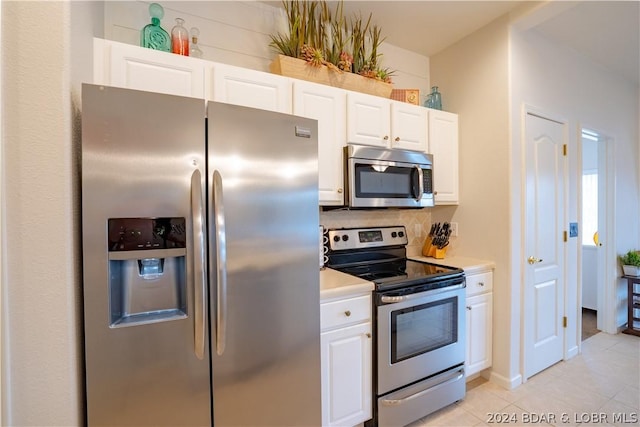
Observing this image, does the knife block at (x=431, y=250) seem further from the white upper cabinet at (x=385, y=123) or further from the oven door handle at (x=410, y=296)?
the white upper cabinet at (x=385, y=123)

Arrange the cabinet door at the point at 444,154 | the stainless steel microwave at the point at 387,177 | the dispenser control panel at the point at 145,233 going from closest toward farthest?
the dispenser control panel at the point at 145,233, the stainless steel microwave at the point at 387,177, the cabinet door at the point at 444,154

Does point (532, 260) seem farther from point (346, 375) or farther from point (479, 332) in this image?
point (346, 375)

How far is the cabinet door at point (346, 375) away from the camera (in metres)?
1.56

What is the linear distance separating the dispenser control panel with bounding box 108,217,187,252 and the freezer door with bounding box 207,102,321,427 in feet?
0.39

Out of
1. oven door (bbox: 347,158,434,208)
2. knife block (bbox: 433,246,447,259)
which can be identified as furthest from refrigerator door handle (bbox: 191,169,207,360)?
knife block (bbox: 433,246,447,259)

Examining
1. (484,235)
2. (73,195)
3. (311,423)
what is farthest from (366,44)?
(311,423)

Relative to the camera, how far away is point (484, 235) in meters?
2.33

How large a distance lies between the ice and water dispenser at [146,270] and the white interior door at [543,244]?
2.36 metres

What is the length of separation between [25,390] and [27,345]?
0.47 feet

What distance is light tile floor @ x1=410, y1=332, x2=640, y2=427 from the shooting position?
1868 mm

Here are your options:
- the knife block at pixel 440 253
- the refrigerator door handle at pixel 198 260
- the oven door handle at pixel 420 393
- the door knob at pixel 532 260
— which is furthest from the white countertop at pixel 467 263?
the refrigerator door handle at pixel 198 260

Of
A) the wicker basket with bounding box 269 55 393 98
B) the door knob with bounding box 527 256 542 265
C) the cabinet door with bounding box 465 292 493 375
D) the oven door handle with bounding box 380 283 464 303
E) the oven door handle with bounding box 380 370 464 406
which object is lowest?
the oven door handle with bounding box 380 370 464 406

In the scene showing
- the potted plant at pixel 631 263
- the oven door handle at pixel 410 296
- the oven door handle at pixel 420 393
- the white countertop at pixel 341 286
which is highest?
the white countertop at pixel 341 286

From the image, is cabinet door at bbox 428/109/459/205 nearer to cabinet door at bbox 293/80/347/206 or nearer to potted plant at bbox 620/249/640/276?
cabinet door at bbox 293/80/347/206
